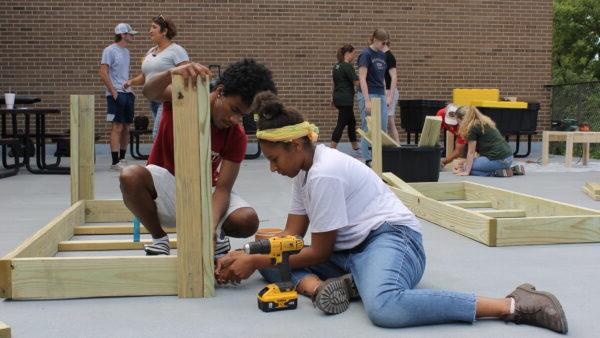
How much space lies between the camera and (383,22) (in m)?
13.4

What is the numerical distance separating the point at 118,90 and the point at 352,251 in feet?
22.2

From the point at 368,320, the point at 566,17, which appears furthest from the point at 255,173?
the point at 566,17

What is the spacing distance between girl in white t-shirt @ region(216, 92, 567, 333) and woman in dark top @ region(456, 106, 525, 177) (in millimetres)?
6069

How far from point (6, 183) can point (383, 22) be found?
7677mm

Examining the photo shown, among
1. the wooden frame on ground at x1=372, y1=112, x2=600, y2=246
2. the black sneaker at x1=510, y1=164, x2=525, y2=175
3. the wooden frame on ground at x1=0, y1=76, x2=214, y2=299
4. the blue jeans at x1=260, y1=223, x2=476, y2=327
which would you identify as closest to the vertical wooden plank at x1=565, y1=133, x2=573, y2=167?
the black sneaker at x1=510, y1=164, x2=525, y2=175

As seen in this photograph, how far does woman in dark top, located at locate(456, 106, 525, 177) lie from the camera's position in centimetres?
920

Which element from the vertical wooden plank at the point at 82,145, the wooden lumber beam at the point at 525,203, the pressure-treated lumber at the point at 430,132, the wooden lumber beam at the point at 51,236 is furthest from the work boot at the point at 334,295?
the pressure-treated lumber at the point at 430,132

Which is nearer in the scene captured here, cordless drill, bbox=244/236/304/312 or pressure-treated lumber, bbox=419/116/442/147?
cordless drill, bbox=244/236/304/312

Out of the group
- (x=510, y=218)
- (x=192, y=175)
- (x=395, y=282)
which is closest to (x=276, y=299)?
(x=395, y=282)

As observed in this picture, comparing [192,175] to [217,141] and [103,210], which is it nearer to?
[217,141]

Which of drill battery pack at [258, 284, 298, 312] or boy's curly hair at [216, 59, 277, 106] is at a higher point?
boy's curly hair at [216, 59, 277, 106]

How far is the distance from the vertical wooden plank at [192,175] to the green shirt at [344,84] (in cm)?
778

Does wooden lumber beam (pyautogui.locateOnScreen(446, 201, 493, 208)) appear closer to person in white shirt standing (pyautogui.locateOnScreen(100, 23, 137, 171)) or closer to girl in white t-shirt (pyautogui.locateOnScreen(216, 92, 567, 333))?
girl in white t-shirt (pyautogui.locateOnScreen(216, 92, 567, 333))

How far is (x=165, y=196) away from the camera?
12.8 ft
